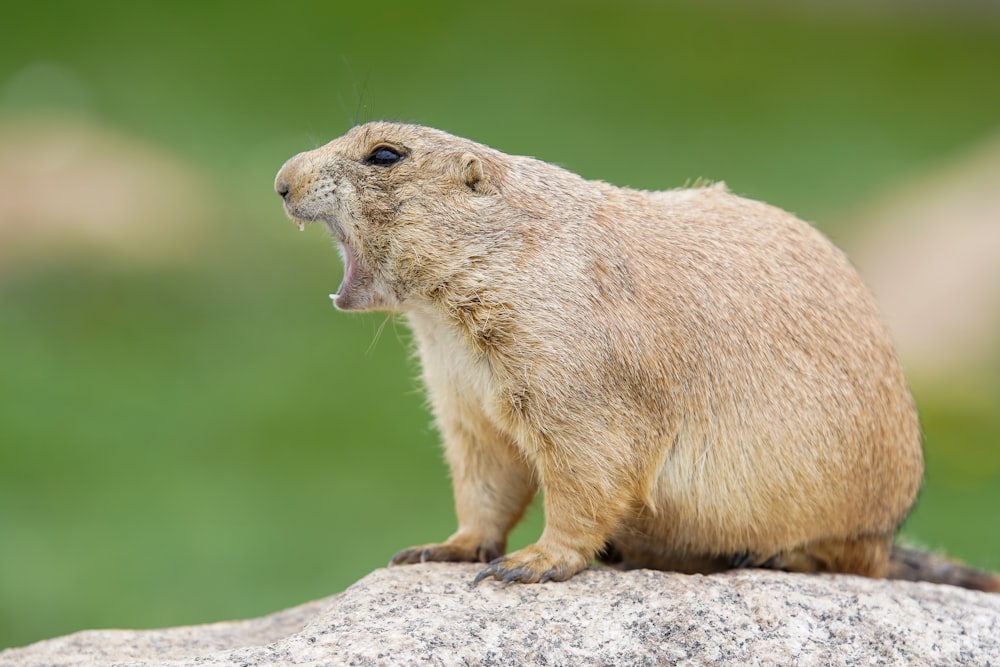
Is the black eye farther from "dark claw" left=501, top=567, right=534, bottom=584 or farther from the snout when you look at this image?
"dark claw" left=501, top=567, right=534, bottom=584

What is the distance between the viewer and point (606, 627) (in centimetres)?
576

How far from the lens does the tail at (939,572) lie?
24.9ft

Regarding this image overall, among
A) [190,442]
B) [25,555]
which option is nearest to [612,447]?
[25,555]

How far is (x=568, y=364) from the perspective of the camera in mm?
6098

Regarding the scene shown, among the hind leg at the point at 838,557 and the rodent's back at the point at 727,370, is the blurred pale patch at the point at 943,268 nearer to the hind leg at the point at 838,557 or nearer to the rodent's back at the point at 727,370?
the hind leg at the point at 838,557

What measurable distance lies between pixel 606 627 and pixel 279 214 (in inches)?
557

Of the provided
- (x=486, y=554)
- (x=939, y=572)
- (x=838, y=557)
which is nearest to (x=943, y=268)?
(x=939, y=572)

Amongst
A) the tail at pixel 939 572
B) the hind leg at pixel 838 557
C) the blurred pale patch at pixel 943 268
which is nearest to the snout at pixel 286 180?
the hind leg at pixel 838 557

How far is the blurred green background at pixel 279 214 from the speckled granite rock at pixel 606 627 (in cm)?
169

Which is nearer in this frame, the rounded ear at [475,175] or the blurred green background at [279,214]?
the rounded ear at [475,175]

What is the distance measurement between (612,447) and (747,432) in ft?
2.43

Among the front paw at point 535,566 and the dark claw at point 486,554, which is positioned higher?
the dark claw at point 486,554

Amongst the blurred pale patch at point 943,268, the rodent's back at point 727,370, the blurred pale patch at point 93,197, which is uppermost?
the blurred pale patch at point 93,197

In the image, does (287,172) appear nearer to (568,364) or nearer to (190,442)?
(568,364)
